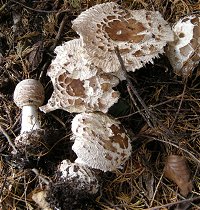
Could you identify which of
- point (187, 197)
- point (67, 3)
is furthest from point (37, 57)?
point (187, 197)

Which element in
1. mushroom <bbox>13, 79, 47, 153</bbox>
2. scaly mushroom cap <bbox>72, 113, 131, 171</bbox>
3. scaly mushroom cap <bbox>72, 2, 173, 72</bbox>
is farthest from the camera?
mushroom <bbox>13, 79, 47, 153</bbox>

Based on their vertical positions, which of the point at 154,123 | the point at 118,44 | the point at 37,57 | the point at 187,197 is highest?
the point at 118,44

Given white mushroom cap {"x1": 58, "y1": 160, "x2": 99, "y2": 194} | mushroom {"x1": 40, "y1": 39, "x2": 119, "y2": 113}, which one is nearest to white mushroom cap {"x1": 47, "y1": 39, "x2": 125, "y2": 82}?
mushroom {"x1": 40, "y1": 39, "x2": 119, "y2": 113}

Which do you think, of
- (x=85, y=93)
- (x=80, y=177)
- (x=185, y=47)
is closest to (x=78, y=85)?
(x=85, y=93)

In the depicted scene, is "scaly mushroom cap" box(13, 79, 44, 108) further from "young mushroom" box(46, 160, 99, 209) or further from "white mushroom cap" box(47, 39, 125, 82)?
"young mushroom" box(46, 160, 99, 209)

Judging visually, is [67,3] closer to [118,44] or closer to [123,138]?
[118,44]

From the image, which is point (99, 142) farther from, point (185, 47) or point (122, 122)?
point (185, 47)

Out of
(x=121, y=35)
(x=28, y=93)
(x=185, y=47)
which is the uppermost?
(x=121, y=35)
